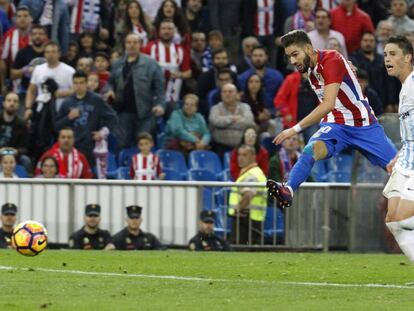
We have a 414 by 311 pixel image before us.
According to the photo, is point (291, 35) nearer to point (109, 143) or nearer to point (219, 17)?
point (109, 143)

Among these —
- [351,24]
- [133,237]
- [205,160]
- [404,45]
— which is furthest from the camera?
[351,24]

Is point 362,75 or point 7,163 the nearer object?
point 7,163

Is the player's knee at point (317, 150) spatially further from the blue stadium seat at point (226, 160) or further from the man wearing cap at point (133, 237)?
the blue stadium seat at point (226, 160)

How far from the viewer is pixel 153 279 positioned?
42.0 ft

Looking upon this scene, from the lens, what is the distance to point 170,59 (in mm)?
22703

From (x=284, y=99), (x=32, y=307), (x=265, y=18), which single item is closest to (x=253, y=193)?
(x=284, y=99)

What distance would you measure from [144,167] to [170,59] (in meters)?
2.99

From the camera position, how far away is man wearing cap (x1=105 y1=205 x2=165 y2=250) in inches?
A: 709

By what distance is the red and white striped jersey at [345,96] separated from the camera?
13672 millimetres

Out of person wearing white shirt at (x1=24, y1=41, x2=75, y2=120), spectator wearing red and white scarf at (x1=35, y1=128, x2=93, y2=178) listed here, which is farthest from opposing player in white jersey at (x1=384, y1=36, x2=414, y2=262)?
person wearing white shirt at (x1=24, y1=41, x2=75, y2=120)

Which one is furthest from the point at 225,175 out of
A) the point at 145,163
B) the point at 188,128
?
the point at 188,128

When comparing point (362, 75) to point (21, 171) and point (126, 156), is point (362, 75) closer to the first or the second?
point (126, 156)

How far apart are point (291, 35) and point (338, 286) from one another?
2.70m

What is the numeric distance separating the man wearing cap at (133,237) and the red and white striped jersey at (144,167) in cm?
208
